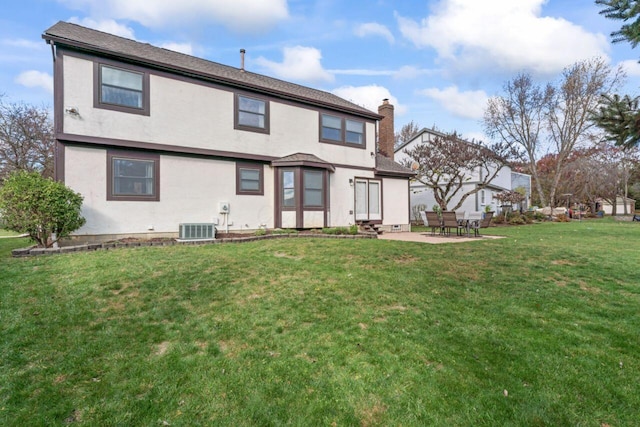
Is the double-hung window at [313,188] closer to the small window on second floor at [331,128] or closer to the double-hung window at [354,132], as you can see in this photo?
the small window on second floor at [331,128]

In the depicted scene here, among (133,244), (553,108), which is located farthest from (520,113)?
(133,244)

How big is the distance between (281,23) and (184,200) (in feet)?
30.4

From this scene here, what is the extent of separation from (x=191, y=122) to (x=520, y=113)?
99.5 feet

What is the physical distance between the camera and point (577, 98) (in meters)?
27.8

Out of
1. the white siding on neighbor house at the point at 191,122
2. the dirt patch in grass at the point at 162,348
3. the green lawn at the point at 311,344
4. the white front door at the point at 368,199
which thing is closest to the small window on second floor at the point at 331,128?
the white siding on neighbor house at the point at 191,122

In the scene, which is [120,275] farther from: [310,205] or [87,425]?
[310,205]

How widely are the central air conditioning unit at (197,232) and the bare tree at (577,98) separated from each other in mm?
30301

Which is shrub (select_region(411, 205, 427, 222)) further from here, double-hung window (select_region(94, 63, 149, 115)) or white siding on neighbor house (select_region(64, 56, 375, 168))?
double-hung window (select_region(94, 63, 149, 115))

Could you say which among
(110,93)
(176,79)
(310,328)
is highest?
(176,79)

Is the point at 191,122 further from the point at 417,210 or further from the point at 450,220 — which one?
the point at 417,210

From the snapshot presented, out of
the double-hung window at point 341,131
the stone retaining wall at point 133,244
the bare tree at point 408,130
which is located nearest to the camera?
the stone retaining wall at point 133,244

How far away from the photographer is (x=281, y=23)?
14164 mm

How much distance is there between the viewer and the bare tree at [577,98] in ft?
86.6

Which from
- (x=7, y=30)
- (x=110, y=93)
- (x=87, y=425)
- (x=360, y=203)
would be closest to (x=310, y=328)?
(x=87, y=425)
